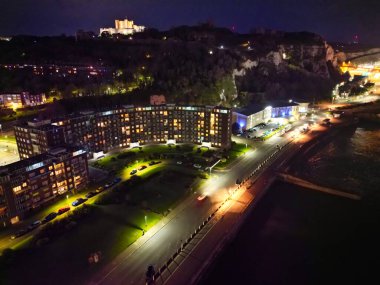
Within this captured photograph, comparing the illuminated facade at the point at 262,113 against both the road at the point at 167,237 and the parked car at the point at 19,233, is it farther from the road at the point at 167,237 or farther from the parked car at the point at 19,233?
the parked car at the point at 19,233

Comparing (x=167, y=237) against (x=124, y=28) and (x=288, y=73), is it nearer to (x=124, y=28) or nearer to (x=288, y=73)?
(x=288, y=73)

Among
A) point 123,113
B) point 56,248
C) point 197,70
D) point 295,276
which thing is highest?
point 197,70

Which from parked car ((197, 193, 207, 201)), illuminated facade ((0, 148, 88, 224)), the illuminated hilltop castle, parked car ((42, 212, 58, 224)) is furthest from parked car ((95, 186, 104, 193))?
the illuminated hilltop castle

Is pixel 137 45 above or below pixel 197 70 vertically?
above

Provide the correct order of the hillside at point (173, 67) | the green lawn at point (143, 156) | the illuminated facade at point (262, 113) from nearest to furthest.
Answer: the green lawn at point (143, 156) → the illuminated facade at point (262, 113) → the hillside at point (173, 67)

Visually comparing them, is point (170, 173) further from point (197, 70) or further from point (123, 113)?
point (197, 70)

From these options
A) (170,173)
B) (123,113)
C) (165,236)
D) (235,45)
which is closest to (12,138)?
(123,113)

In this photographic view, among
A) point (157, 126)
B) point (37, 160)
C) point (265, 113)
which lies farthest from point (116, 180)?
point (265, 113)

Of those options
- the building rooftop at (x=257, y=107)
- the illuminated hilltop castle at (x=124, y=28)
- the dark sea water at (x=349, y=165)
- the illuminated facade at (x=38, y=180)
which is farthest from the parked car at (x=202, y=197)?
the illuminated hilltop castle at (x=124, y=28)
